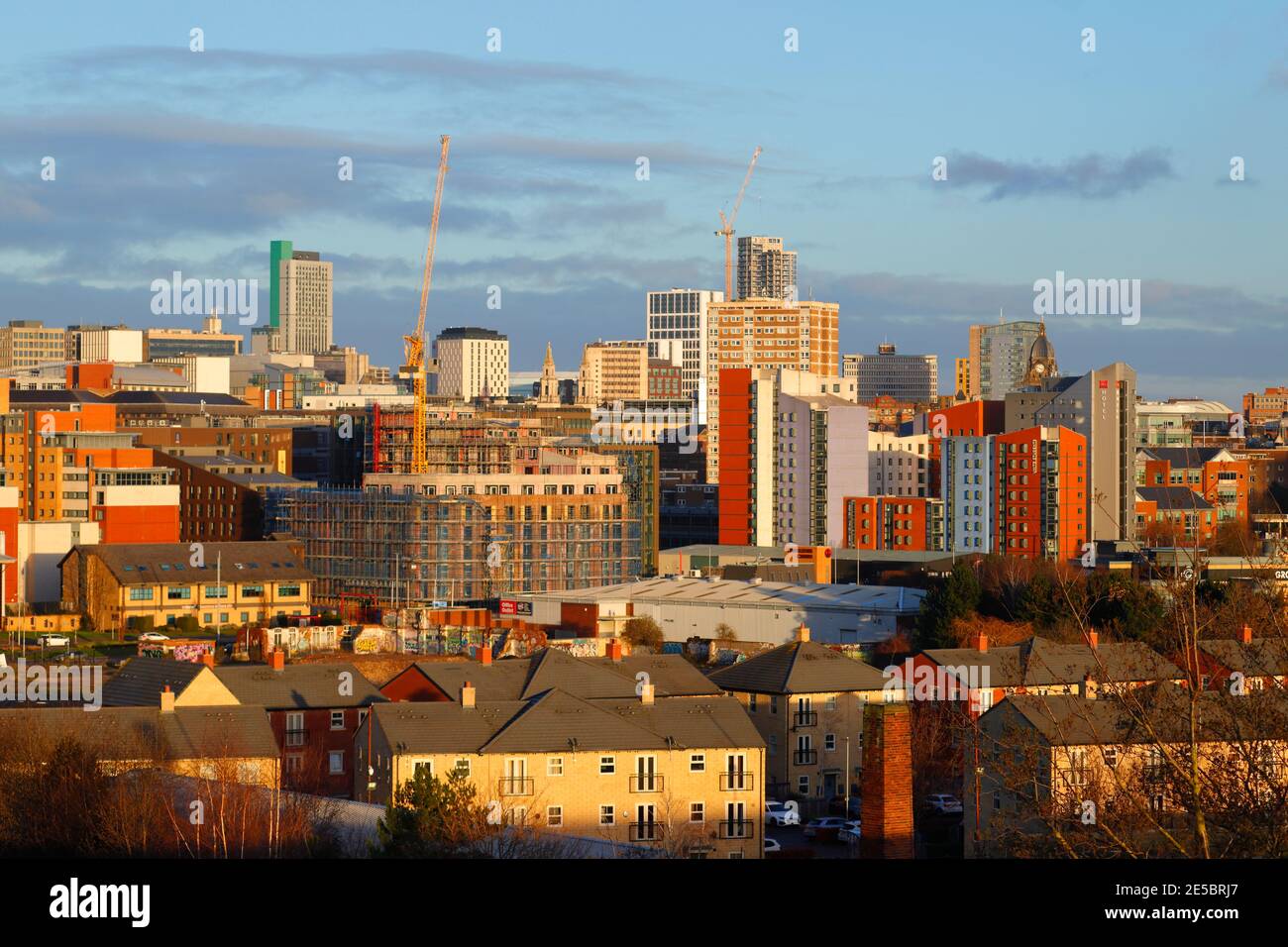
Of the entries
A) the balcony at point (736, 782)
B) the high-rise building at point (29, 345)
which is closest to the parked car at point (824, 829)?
the balcony at point (736, 782)

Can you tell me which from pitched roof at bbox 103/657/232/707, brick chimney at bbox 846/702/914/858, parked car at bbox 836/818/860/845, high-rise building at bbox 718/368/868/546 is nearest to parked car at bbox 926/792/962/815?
parked car at bbox 836/818/860/845

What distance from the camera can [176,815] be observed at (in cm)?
1866

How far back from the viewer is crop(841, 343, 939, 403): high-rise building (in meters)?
180

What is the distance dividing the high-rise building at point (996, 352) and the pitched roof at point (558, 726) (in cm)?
14269

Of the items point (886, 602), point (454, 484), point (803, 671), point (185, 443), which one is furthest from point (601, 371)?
Result: point (803, 671)

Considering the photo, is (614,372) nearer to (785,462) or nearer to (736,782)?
(785,462)

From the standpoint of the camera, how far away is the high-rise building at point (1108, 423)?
231 ft

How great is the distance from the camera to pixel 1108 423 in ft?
235

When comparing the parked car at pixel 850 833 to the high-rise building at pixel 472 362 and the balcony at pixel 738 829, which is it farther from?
the high-rise building at pixel 472 362

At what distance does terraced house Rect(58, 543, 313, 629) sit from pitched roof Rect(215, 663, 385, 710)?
25.2 meters

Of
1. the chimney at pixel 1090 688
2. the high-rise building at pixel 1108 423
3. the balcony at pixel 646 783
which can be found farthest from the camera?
the high-rise building at pixel 1108 423

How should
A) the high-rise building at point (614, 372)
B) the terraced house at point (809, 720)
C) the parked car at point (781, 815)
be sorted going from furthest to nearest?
the high-rise building at point (614, 372) → the terraced house at point (809, 720) → the parked car at point (781, 815)

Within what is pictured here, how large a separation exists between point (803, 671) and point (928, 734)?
2.50m

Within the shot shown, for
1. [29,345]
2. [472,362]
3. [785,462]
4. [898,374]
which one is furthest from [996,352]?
[785,462]
